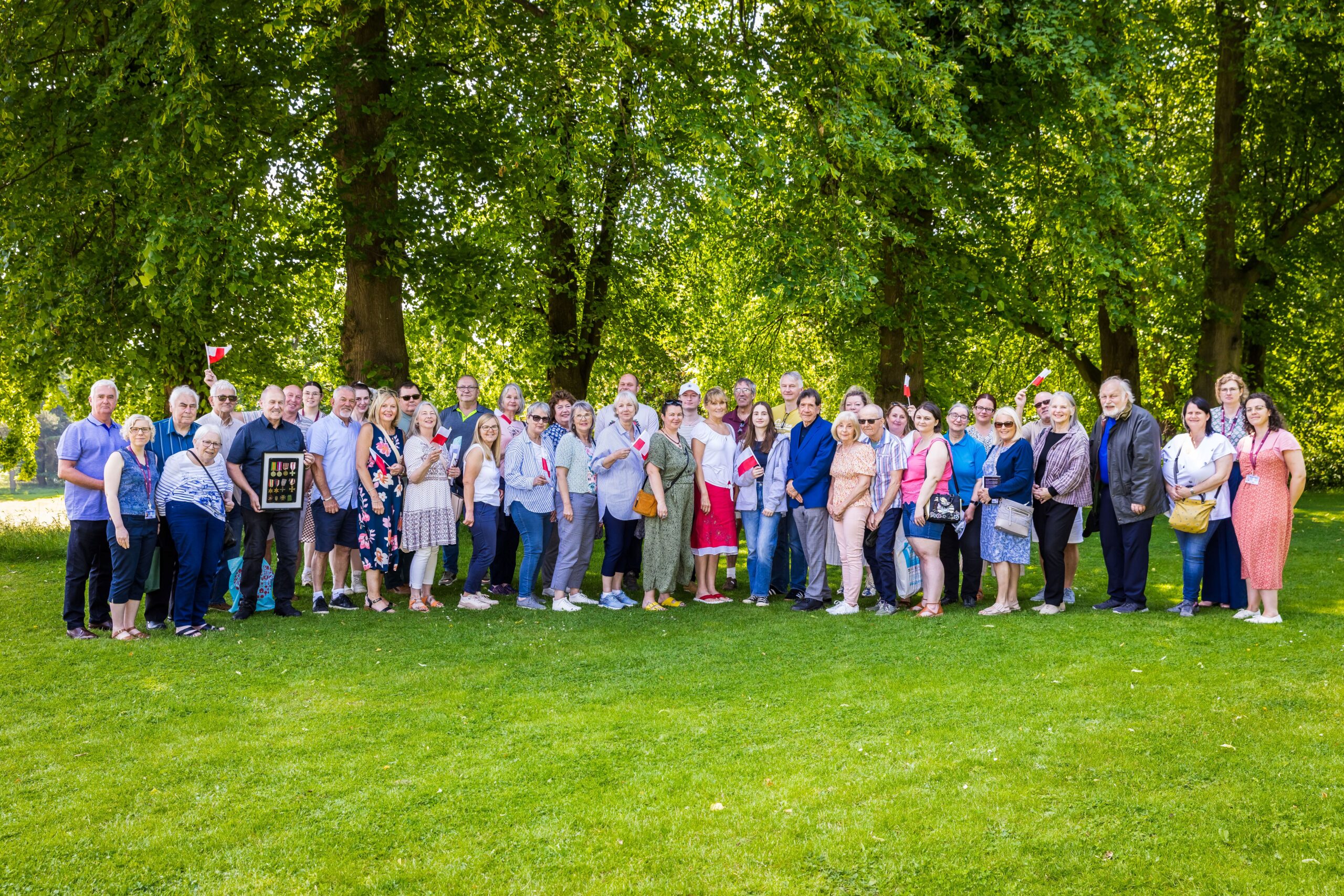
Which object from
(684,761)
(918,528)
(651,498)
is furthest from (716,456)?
(684,761)

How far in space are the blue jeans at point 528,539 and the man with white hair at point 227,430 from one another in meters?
2.45

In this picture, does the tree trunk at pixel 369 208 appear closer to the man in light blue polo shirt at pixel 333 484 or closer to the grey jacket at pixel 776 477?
the man in light blue polo shirt at pixel 333 484

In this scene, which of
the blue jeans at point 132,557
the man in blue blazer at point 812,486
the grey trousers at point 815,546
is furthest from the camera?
the grey trousers at point 815,546

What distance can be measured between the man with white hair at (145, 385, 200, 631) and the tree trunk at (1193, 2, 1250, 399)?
16.2 m

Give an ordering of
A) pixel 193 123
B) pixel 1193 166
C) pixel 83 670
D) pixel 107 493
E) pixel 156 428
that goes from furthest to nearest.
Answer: pixel 1193 166 → pixel 193 123 → pixel 156 428 → pixel 107 493 → pixel 83 670

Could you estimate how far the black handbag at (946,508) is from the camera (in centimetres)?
887

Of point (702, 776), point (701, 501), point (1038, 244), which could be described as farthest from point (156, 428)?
point (1038, 244)

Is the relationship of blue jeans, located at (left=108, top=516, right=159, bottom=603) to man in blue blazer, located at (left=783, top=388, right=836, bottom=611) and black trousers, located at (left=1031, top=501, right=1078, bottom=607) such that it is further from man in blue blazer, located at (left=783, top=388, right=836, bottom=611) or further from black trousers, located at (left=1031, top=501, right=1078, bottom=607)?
black trousers, located at (left=1031, top=501, right=1078, bottom=607)

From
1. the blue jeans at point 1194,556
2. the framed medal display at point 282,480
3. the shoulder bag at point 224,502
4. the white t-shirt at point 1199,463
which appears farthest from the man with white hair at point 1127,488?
the shoulder bag at point 224,502

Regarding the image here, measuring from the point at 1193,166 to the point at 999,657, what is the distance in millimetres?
15081

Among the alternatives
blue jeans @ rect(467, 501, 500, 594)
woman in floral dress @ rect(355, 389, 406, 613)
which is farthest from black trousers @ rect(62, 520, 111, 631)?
blue jeans @ rect(467, 501, 500, 594)

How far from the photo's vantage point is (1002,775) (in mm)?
4809

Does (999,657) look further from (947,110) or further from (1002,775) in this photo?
(947,110)

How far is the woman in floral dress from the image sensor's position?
922 cm
